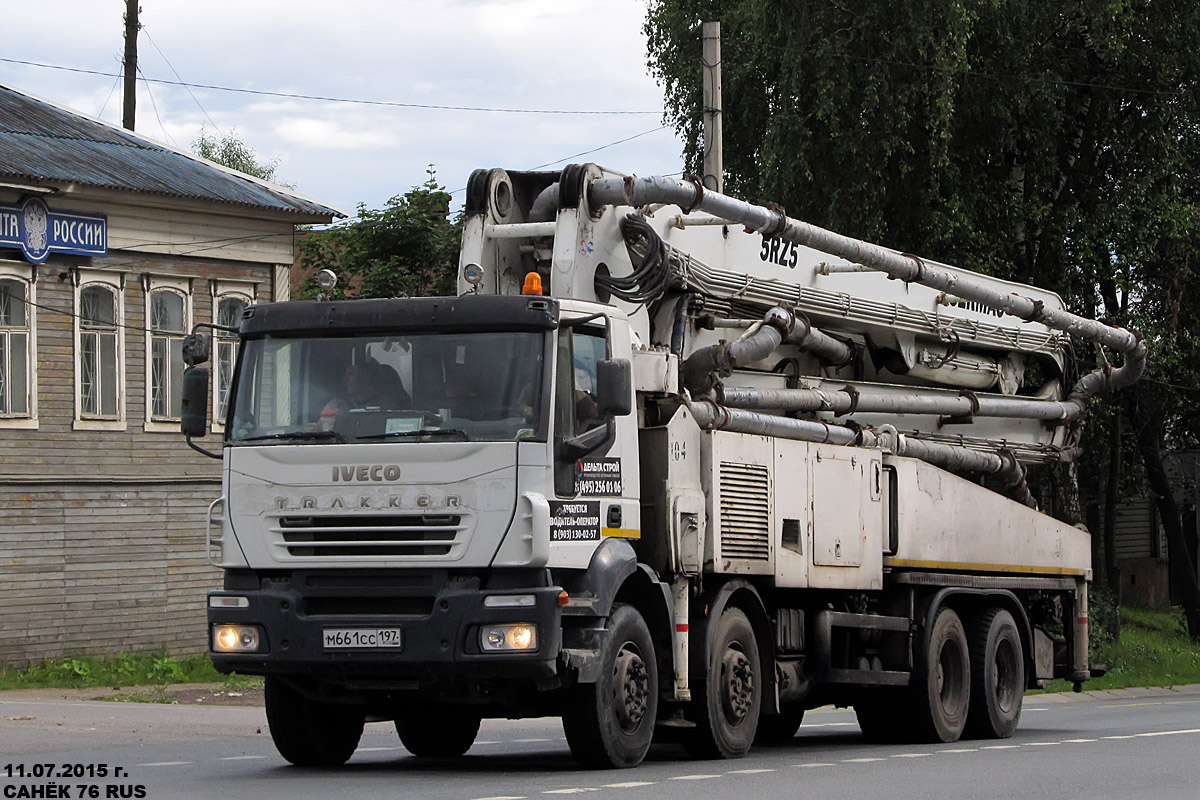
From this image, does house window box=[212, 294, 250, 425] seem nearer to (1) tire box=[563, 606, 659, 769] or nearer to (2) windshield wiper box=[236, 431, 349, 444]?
(2) windshield wiper box=[236, 431, 349, 444]

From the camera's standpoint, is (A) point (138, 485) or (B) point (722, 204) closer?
(B) point (722, 204)

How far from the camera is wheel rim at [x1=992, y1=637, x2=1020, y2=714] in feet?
55.5

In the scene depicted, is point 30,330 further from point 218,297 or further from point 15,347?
point 218,297

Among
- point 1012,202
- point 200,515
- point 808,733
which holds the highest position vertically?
point 1012,202

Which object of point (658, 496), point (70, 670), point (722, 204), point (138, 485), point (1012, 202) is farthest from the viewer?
point (1012, 202)

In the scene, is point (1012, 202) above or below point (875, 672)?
above

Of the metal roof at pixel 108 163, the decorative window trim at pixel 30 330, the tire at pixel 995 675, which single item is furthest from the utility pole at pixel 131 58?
the tire at pixel 995 675

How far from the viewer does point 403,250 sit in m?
24.6

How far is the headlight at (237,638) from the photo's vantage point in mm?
11352

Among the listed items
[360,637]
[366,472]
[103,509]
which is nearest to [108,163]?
[103,509]

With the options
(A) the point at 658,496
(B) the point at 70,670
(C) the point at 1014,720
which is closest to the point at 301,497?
(A) the point at 658,496

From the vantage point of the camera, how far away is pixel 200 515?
1069 inches

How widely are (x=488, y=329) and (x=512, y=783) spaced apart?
8.84 feet

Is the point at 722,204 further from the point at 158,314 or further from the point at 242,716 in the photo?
the point at 158,314
